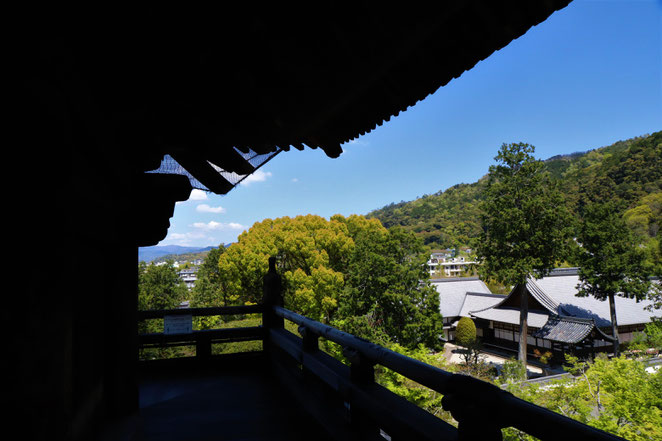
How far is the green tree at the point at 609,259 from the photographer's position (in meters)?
18.3

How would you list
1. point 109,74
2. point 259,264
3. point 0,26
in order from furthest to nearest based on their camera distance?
1. point 259,264
2. point 109,74
3. point 0,26

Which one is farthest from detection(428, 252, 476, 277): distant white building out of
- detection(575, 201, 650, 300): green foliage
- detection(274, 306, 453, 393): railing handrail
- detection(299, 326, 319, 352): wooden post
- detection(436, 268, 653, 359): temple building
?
detection(274, 306, 453, 393): railing handrail

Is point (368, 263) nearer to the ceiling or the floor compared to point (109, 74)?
nearer to the floor

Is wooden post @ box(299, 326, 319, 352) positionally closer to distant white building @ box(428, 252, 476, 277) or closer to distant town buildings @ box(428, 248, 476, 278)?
distant town buildings @ box(428, 248, 476, 278)

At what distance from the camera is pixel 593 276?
19.2 meters

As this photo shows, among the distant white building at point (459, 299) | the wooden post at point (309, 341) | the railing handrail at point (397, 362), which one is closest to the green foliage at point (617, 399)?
the wooden post at point (309, 341)

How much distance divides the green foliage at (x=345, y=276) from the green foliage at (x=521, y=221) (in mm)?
5522

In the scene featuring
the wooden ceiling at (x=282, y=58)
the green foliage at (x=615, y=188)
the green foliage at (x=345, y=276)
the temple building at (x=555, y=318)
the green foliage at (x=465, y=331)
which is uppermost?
the green foliage at (x=615, y=188)

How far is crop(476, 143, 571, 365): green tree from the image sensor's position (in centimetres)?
1877

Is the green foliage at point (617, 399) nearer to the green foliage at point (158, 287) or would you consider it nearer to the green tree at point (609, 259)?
→ the green tree at point (609, 259)

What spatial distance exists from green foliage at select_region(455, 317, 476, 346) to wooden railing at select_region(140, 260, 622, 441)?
68.3ft

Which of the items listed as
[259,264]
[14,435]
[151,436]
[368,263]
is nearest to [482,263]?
[368,263]

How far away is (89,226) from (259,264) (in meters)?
Result: 18.5

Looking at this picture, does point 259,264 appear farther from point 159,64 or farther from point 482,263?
point 159,64
